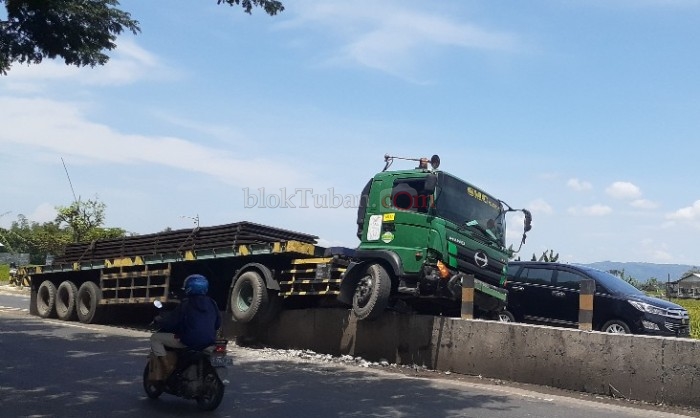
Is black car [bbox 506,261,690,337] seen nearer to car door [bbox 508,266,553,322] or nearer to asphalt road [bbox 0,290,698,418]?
car door [bbox 508,266,553,322]

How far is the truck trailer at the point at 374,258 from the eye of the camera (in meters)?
11.0

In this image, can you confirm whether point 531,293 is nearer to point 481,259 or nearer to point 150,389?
point 481,259

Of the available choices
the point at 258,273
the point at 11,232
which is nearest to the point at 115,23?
the point at 258,273

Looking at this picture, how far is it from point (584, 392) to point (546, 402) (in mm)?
951

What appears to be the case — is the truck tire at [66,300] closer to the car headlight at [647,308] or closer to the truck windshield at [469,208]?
the truck windshield at [469,208]

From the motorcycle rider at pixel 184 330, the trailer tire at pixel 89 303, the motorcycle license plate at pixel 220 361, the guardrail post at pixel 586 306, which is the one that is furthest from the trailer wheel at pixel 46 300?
the guardrail post at pixel 586 306

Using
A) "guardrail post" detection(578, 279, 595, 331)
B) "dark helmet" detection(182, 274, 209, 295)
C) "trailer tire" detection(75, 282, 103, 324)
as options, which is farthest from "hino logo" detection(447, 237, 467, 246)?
"trailer tire" detection(75, 282, 103, 324)

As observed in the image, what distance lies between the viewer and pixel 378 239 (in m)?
11.5

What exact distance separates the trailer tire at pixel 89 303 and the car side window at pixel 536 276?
994cm

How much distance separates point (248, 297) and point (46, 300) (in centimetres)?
835

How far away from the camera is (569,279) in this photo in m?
13.8

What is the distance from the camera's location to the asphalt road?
7496mm

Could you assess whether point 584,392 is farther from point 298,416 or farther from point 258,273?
point 258,273

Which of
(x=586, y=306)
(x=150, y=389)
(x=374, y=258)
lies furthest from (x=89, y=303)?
(x=586, y=306)
